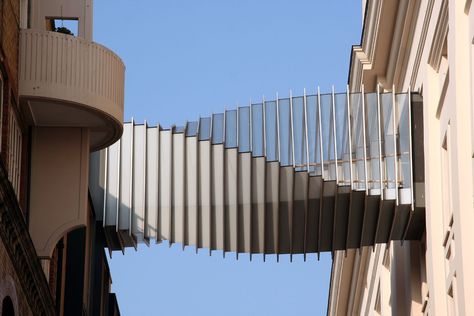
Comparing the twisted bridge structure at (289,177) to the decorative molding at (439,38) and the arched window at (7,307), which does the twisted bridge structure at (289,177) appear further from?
the arched window at (7,307)

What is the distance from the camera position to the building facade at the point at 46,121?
21.8m

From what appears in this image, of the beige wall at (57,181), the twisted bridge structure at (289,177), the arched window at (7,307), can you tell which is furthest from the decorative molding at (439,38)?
the arched window at (7,307)

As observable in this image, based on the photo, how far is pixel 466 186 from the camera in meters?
21.8

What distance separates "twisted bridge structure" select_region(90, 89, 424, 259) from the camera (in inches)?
1026

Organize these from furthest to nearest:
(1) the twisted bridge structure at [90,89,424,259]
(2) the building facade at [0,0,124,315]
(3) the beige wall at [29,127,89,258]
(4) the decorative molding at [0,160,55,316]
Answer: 1. (1) the twisted bridge structure at [90,89,424,259]
2. (3) the beige wall at [29,127,89,258]
3. (2) the building facade at [0,0,124,315]
4. (4) the decorative molding at [0,160,55,316]

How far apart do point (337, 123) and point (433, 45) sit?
224 cm

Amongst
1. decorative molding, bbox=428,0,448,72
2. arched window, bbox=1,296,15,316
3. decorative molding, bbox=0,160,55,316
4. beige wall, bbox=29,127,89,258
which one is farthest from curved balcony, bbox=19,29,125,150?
decorative molding, bbox=428,0,448,72

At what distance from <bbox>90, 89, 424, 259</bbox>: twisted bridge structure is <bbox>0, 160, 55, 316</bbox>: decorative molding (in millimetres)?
3637

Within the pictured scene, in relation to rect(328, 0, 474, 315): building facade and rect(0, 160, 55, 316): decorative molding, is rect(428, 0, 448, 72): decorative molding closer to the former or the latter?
rect(328, 0, 474, 315): building facade

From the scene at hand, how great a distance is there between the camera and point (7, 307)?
21.0 metres

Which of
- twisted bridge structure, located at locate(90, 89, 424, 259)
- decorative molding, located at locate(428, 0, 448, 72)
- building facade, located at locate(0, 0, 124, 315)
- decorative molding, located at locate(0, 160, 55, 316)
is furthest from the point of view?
twisted bridge structure, located at locate(90, 89, 424, 259)

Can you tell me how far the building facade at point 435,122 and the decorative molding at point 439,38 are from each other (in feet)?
0.07

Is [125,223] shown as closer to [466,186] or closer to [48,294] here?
[48,294]

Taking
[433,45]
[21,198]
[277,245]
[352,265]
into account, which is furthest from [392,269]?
[352,265]
